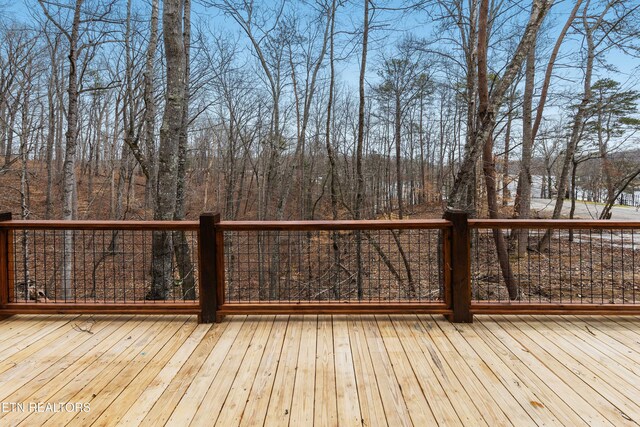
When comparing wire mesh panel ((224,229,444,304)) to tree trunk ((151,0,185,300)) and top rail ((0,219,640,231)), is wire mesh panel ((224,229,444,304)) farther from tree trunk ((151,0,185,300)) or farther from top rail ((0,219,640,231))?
tree trunk ((151,0,185,300))

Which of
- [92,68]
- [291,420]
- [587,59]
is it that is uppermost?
[92,68]

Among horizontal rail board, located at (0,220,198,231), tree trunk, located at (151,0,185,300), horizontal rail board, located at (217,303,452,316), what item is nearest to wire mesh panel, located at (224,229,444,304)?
horizontal rail board, located at (217,303,452,316)

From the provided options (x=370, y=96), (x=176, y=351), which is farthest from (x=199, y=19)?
(x=176, y=351)

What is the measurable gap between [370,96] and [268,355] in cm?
1316

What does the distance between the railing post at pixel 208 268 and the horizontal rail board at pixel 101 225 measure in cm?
14

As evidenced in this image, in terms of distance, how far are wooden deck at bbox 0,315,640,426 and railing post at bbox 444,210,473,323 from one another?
132 millimetres

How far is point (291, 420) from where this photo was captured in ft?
5.53

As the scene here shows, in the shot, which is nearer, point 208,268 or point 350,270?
point 208,268

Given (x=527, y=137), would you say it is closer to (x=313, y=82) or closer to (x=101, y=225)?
(x=313, y=82)

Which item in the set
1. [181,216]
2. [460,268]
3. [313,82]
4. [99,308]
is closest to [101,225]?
[99,308]

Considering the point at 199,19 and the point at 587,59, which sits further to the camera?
the point at 199,19

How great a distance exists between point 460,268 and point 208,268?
6.87 feet

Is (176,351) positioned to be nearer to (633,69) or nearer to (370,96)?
(633,69)

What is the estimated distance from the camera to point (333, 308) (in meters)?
2.90
